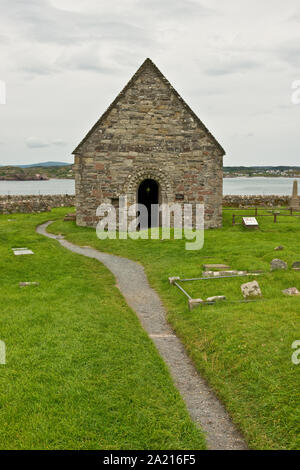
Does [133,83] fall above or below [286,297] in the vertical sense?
above

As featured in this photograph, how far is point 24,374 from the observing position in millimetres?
6727

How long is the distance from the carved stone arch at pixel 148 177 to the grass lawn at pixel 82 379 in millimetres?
13178

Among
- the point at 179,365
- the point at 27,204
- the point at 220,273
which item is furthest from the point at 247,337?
the point at 27,204

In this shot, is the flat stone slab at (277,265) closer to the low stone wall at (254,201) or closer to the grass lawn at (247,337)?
the grass lawn at (247,337)

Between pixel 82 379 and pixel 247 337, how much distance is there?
3530mm

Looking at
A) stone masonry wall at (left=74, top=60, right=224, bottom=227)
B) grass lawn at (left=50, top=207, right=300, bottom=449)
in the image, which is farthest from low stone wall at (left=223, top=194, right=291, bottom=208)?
grass lawn at (left=50, top=207, right=300, bottom=449)

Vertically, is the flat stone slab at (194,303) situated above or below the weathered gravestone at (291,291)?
below

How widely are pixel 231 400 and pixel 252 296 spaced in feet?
14.5

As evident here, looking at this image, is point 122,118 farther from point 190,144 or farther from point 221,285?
point 221,285

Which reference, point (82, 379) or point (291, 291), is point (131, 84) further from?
point (82, 379)

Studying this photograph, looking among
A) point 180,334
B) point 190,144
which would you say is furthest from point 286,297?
point 190,144

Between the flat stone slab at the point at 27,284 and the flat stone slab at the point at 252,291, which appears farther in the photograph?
the flat stone slab at the point at 27,284

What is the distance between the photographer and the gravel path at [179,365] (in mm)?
5797

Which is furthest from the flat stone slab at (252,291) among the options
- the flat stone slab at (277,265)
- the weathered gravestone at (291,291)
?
the flat stone slab at (277,265)
